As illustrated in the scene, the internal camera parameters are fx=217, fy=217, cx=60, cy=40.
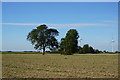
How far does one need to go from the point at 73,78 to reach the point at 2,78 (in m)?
3.94

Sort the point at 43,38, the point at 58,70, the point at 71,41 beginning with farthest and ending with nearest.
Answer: the point at 71,41 < the point at 43,38 < the point at 58,70

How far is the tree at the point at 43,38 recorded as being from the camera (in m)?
77.2

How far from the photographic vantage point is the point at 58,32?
269 feet

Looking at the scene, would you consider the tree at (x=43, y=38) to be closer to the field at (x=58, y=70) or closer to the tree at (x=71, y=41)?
the tree at (x=71, y=41)

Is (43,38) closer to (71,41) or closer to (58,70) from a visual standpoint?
(71,41)

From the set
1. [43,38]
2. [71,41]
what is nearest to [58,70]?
[43,38]

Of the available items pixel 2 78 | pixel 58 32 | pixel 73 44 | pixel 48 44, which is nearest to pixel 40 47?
pixel 48 44

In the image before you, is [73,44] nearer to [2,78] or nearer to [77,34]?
[77,34]

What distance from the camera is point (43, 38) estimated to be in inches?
3036

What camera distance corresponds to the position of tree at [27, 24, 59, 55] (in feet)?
253

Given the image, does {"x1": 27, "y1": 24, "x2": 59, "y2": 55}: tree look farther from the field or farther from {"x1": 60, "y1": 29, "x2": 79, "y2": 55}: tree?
the field

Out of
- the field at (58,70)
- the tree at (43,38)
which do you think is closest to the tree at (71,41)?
the tree at (43,38)

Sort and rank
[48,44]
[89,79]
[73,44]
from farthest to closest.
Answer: [73,44]
[48,44]
[89,79]

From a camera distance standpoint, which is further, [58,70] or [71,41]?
[71,41]
